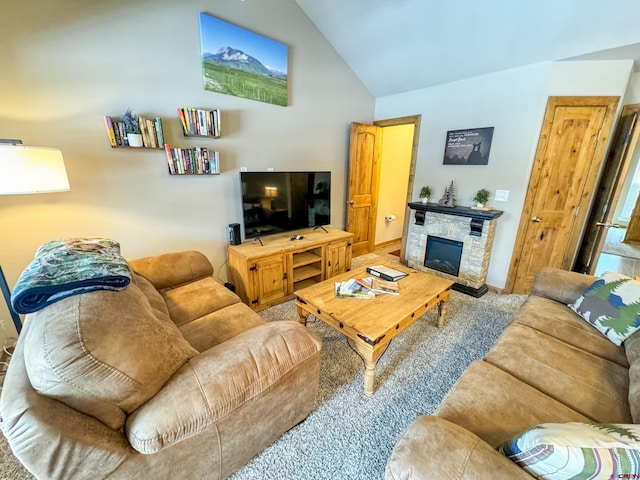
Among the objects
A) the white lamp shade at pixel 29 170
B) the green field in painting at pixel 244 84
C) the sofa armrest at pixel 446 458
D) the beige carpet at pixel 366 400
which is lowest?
the beige carpet at pixel 366 400

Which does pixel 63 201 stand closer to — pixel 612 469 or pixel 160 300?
pixel 160 300

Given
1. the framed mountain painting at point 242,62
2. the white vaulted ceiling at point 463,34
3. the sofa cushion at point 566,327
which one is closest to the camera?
the sofa cushion at point 566,327

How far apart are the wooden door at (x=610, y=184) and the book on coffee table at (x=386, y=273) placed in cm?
207

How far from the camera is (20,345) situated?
1.01 meters

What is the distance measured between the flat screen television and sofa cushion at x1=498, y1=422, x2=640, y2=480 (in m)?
2.54

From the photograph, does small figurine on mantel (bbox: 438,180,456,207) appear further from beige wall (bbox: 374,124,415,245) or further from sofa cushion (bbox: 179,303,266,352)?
sofa cushion (bbox: 179,303,266,352)

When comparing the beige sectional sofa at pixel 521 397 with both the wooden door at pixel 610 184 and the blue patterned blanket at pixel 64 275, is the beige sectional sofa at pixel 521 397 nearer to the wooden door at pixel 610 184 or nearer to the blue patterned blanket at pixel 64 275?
the blue patterned blanket at pixel 64 275

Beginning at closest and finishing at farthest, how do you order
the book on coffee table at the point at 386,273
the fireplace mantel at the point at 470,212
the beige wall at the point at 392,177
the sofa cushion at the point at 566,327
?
1. the sofa cushion at the point at 566,327
2. the book on coffee table at the point at 386,273
3. the fireplace mantel at the point at 470,212
4. the beige wall at the point at 392,177

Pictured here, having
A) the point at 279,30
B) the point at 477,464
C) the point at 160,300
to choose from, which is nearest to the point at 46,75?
the point at 160,300

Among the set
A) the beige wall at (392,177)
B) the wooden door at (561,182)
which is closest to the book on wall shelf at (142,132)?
the beige wall at (392,177)

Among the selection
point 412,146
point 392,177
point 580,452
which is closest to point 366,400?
point 580,452

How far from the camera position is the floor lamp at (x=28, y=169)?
135cm

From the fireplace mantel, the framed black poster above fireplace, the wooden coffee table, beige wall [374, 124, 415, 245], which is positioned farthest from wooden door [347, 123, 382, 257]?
the wooden coffee table

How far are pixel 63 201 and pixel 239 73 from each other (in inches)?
76.6
